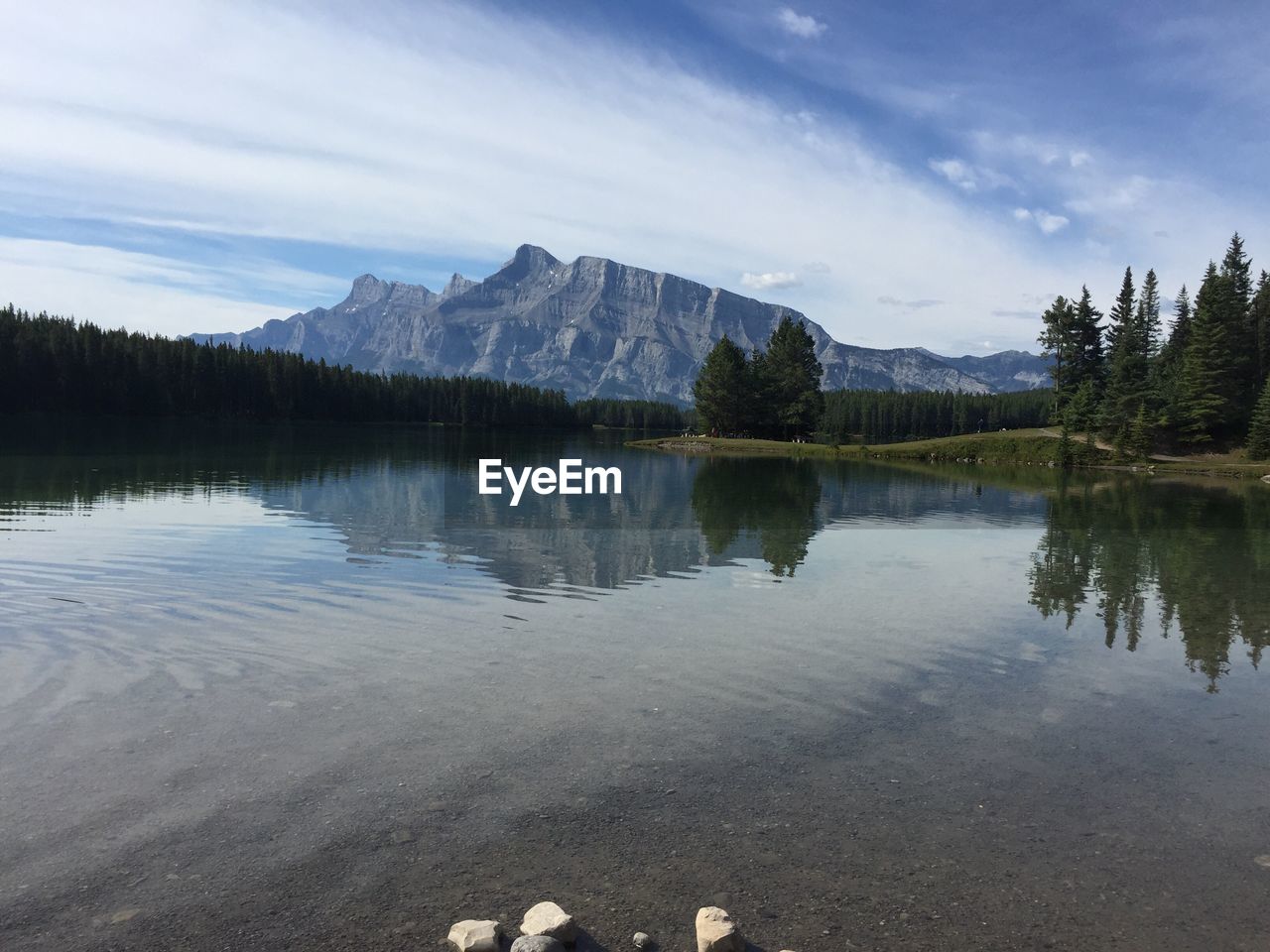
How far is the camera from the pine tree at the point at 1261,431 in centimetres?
10781

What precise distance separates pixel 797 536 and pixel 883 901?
2920 centimetres

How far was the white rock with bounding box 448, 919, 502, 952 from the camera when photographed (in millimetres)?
7105

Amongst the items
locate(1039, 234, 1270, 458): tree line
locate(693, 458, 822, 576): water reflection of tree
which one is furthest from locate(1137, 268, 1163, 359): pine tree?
locate(693, 458, 822, 576): water reflection of tree

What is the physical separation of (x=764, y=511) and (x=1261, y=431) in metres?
97.3

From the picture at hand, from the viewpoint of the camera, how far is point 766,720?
13.4m

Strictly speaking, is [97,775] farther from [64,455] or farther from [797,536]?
[64,455]

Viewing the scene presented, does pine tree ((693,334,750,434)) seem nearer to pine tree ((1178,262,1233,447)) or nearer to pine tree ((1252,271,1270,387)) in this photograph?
pine tree ((1178,262,1233,447))

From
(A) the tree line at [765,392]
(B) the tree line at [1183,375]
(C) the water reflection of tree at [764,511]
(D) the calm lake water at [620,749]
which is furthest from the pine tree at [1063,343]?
(D) the calm lake water at [620,749]

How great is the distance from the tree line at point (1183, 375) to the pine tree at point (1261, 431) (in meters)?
0.10

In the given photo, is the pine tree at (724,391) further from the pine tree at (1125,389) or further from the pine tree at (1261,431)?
the pine tree at (1261,431)

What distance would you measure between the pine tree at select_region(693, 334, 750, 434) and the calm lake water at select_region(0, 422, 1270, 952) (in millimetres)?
134156

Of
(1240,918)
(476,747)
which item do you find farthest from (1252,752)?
(476,747)

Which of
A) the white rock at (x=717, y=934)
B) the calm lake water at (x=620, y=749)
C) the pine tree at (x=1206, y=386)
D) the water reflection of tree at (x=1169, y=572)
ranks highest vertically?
the pine tree at (x=1206, y=386)

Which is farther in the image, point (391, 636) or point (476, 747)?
point (391, 636)
